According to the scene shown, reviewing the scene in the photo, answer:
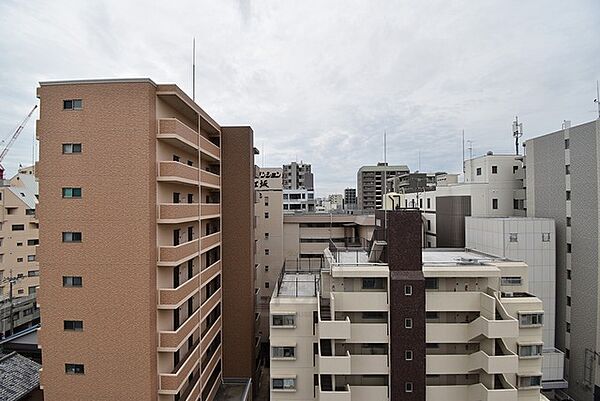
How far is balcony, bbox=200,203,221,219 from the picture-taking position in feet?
68.2

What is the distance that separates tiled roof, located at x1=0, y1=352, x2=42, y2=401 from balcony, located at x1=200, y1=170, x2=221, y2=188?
1825cm

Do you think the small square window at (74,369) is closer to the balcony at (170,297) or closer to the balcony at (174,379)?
the balcony at (174,379)

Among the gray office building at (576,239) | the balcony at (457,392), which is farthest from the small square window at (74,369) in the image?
the gray office building at (576,239)

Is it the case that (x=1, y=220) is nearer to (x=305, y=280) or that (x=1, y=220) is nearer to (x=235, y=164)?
(x=235, y=164)

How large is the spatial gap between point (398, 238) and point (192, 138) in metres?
13.0

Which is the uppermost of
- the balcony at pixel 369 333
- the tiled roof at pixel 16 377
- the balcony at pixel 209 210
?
the balcony at pixel 209 210

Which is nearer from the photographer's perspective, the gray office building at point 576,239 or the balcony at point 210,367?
the balcony at point 210,367

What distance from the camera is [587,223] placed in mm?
23578

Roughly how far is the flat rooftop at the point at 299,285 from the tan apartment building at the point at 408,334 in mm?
1595

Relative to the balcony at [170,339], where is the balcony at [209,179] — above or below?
above

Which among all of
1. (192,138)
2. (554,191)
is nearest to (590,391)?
(554,191)

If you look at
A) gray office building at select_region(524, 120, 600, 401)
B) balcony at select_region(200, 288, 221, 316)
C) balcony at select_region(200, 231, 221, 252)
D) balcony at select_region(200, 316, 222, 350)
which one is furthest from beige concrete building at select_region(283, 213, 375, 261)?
gray office building at select_region(524, 120, 600, 401)

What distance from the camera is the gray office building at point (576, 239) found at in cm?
2306

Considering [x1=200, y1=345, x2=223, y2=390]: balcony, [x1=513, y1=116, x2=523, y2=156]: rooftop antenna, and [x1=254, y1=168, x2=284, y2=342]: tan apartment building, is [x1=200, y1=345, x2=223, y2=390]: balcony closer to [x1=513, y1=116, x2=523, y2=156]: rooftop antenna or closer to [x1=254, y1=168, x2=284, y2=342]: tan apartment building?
[x1=254, y1=168, x2=284, y2=342]: tan apartment building
